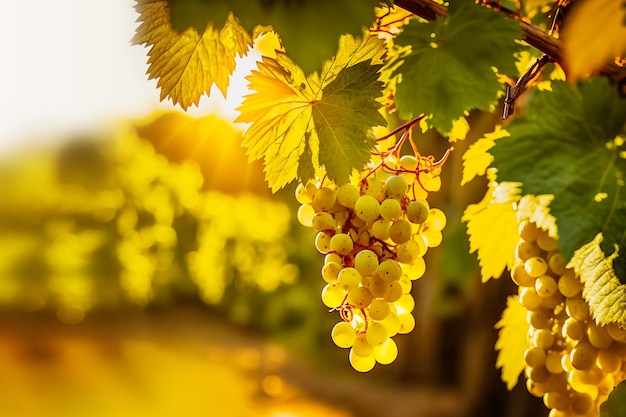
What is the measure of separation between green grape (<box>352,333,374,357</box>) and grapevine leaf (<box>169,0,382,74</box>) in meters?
0.20

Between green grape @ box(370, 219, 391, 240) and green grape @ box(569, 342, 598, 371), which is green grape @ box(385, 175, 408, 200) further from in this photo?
green grape @ box(569, 342, 598, 371)

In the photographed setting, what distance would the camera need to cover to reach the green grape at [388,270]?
0.38m

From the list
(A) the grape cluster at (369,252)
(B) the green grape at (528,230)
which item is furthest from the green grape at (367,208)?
(B) the green grape at (528,230)

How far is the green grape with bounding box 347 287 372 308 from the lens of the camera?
15.1 inches

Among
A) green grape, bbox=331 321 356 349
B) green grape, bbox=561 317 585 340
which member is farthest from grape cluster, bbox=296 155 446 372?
green grape, bbox=561 317 585 340

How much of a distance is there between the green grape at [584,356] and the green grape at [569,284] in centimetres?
3

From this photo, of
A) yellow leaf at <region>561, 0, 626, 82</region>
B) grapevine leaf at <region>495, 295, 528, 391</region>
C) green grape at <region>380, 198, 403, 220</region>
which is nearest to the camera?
yellow leaf at <region>561, 0, 626, 82</region>

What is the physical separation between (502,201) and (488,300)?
77.3 inches

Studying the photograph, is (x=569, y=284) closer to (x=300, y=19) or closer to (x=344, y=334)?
(x=344, y=334)

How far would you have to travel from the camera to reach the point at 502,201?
0.44m

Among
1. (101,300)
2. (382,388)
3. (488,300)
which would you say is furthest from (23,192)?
(488,300)

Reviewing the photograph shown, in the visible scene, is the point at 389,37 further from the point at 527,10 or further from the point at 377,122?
the point at 527,10

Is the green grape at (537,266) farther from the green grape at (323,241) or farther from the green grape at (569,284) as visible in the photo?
the green grape at (323,241)

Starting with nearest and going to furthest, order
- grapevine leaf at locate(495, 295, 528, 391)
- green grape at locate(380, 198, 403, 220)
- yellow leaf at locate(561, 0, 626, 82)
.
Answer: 1. yellow leaf at locate(561, 0, 626, 82)
2. green grape at locate(380, 198, 403, 220)
3. grapevine leaf at locate(495, 295, 528, 391)
